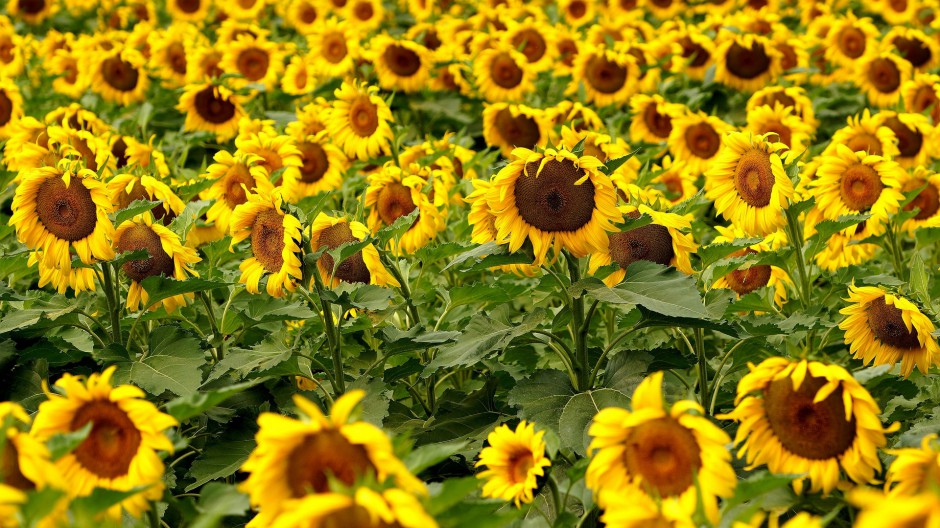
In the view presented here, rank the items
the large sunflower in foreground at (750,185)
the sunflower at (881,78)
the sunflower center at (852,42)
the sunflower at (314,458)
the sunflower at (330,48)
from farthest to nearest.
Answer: the sunflower center at (852,42), the sunflower at (330,48), the sunflower at (881,78), the large sunflower in foreground at (750,185), the sunflower at (314,458)

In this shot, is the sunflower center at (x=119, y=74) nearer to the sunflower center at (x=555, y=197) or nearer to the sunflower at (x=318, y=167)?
the sunflower at (x=318, y=167)

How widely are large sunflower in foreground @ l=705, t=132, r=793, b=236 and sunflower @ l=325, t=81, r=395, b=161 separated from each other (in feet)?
6.46

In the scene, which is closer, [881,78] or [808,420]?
[808,420]

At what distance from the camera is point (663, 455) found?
6.84 ft

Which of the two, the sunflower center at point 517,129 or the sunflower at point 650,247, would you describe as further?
the sunflower center at point 517,129

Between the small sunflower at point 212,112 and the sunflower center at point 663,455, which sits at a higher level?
the sunflower center at point 663,455

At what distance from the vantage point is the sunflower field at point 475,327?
192cm

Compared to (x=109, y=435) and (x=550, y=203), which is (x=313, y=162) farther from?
(x=109, y=435)

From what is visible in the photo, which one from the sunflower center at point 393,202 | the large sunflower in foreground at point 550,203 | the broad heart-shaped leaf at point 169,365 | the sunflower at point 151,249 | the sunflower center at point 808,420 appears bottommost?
the sunflower center at point 393,202

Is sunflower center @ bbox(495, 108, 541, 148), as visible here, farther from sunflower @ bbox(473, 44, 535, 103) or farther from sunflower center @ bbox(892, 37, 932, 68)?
sunflower center @ bbox(892, 37, 932, 68)

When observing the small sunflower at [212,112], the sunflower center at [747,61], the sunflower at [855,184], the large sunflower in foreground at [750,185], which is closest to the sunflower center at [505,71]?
the sunflower center at [747,61]

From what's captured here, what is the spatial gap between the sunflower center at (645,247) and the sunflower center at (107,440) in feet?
4.92

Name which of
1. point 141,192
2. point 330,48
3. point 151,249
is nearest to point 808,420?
point 151,249

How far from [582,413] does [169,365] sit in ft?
3.49
